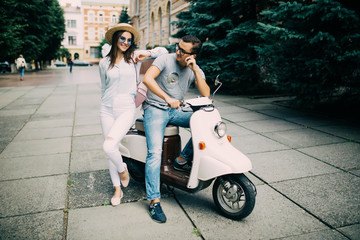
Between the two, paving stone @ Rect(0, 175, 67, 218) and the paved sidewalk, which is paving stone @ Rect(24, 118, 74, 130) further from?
paving stone @ Rect(0, 175, 67, 218)

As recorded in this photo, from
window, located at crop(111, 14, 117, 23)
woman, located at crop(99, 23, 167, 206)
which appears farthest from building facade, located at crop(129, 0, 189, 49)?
window, located at crop(111, 14, 117, 23)

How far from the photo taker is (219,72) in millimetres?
11242

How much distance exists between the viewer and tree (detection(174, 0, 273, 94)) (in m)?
10.6

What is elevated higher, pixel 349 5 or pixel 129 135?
pixel 349 5

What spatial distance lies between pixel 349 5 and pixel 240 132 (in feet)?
12.3

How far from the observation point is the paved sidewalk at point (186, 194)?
2.73 metres

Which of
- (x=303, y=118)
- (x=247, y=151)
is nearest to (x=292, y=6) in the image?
(x=303, y=118)

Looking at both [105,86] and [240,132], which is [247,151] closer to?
[240,132]

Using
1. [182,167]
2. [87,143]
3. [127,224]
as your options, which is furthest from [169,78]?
[87,143]

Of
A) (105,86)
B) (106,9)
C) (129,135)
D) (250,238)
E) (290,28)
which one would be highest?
(106,9)

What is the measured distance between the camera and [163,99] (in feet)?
9.41

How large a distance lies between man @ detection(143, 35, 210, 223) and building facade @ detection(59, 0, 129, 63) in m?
73.1

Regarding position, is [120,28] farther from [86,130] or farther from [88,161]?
[86,130]

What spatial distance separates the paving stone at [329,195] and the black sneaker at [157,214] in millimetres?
1510
